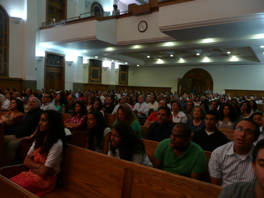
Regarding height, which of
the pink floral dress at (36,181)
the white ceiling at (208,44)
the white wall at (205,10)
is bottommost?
the pink floral dress at (36,181)

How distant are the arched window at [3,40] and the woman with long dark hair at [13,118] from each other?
8.03m

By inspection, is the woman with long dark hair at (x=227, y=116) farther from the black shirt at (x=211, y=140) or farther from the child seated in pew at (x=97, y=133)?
the child seated in pew at (x=97, y=133)

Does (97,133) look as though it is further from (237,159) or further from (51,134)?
(237,159)

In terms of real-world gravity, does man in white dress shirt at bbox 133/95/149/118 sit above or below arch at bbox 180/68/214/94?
below

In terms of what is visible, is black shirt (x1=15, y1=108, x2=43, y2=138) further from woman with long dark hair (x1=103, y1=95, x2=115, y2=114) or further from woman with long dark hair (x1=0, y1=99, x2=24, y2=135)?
woman with long dark hair (x1=103, y1=95, x2=115, y2=114)

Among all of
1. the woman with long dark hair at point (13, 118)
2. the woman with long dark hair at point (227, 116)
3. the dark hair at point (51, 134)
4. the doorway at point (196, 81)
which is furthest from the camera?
the doorway at point (196, 81)

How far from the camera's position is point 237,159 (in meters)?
1.97

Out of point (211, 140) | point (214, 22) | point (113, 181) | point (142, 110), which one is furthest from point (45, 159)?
point (214, 22)

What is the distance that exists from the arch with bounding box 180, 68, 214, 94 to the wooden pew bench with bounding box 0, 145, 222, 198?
18.3 metres

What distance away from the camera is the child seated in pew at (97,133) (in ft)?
10.1

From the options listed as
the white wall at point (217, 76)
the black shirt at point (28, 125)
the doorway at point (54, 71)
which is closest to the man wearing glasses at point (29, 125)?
the black shirt at point (28, 125)

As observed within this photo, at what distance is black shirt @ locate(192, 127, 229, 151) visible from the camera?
2.81 m

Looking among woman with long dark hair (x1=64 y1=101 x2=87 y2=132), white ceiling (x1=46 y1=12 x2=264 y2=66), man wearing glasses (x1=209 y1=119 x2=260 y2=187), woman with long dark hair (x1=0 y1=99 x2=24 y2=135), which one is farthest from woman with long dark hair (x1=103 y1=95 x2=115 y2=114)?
man wearing glasses (x1=209 y1=119 x2=260 y2=187)

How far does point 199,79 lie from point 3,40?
52.0ft
